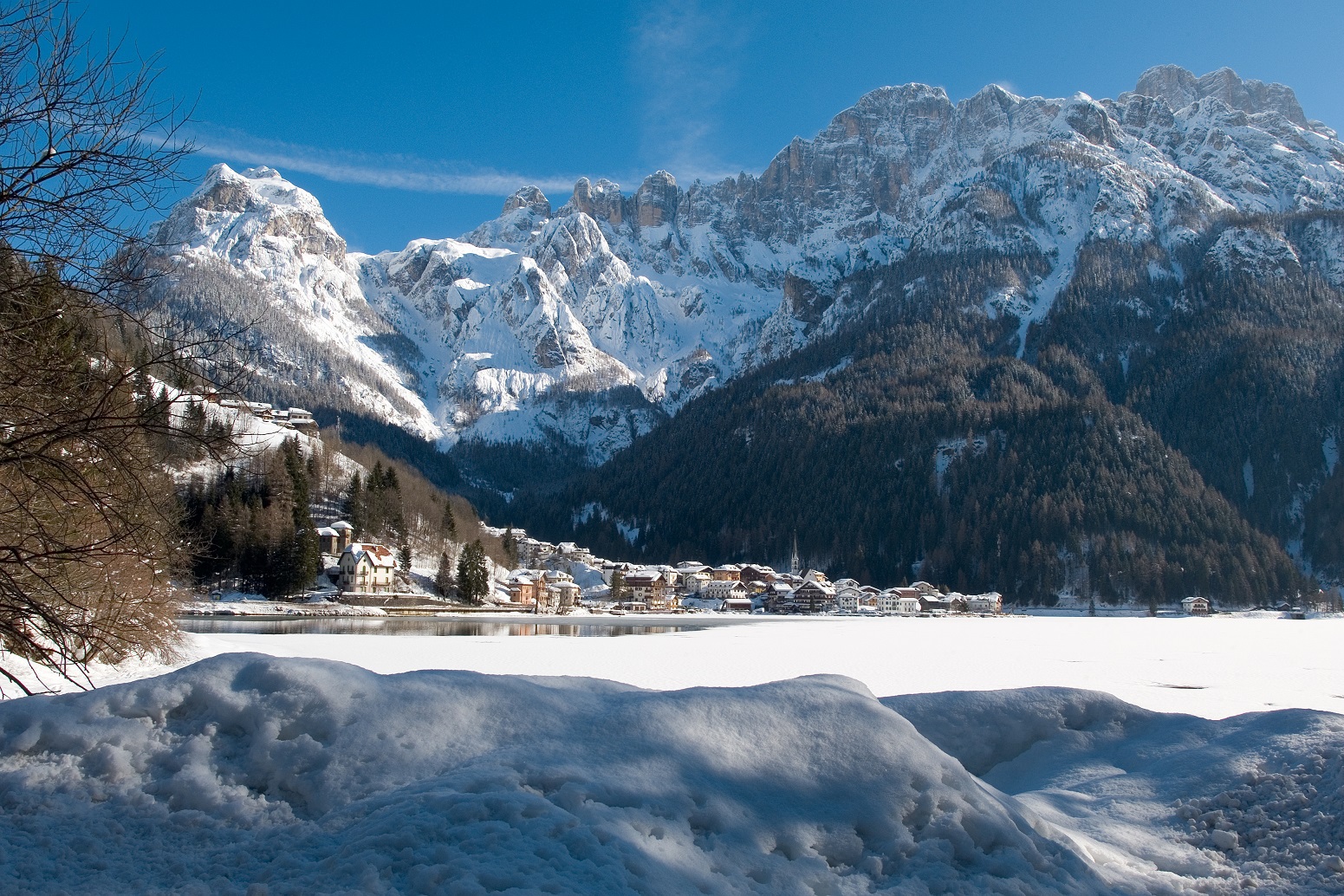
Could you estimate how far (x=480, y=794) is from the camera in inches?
206

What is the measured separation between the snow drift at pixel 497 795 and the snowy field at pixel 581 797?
0.02 metres

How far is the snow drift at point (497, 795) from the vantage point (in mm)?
4797

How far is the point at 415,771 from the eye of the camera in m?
5.72

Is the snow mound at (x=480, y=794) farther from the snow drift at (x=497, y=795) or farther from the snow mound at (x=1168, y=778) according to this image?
the snow mound at (x=1168, y=778)

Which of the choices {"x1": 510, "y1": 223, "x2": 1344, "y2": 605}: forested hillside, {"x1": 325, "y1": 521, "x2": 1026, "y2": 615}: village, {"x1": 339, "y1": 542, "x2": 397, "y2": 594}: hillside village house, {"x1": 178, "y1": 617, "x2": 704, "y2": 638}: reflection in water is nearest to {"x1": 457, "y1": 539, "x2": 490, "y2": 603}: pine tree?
{"x1": 325, "y1": 521, "x2": 1026, "y2": 615}: village

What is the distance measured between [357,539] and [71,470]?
93.9 meters

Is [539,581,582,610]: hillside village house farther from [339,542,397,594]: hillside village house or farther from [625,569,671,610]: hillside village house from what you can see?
[339,542,397,594]: hillside village house

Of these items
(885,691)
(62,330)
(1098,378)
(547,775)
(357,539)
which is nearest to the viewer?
(547,775)

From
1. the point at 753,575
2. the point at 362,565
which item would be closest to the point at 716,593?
the point at 753,575

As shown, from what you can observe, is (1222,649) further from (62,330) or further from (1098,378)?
(1098,378)

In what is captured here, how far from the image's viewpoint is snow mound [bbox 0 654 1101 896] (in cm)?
479

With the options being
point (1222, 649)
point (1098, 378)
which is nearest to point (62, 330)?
point (1222, 649)

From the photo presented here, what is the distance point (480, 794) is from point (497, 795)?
12 cm

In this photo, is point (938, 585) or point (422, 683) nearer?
point (422, 683)
